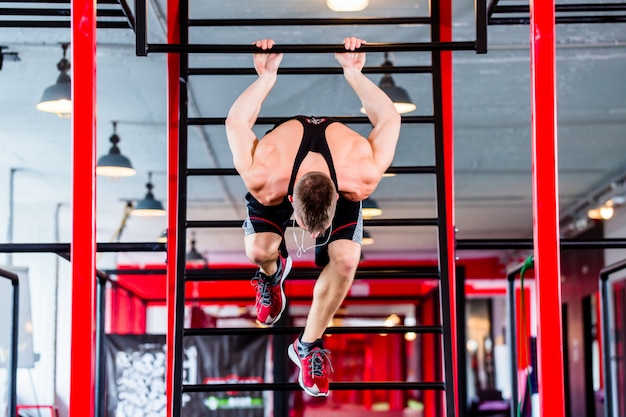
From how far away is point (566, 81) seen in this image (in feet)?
25.0

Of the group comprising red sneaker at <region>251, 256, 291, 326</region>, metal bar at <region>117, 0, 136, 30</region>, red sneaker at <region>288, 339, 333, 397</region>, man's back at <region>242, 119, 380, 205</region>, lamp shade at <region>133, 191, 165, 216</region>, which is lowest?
red sneaker at <region>288, 339, 333, 397</region>

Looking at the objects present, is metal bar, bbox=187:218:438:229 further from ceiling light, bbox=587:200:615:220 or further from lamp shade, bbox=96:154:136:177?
ceiling light, bbox=587:200:615:220

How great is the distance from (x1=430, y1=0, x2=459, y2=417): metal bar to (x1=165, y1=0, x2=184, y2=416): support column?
3.91ft

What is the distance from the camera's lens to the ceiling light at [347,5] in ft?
18.5

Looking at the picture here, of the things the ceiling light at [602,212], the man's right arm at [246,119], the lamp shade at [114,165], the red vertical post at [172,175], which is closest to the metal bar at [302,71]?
the red vertical post at [172,175]

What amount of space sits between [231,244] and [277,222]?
42.9 feet

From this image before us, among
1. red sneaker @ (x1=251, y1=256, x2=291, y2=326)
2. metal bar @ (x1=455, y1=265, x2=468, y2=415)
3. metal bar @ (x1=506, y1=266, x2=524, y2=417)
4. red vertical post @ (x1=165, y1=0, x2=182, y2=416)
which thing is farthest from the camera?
metal bar @ (x1=455, y1=265, x2=468, y2=415)

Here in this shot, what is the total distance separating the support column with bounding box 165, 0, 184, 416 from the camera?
418 cm

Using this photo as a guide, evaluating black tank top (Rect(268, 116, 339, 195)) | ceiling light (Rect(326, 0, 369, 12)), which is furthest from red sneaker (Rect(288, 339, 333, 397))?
ceiling light (Rect(326, 0, 369, 12))

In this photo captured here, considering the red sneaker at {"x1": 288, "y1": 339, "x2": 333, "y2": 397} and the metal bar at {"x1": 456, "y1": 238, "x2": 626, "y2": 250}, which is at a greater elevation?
the metal bar at {"x1": 456, "y1": 238, "x2": 626, "y2": 250}

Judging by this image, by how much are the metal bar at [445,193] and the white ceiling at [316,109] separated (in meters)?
1.53

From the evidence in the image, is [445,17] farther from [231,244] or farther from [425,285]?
[425,285]

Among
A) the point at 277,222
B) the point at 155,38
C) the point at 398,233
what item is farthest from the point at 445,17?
the point at 398,233

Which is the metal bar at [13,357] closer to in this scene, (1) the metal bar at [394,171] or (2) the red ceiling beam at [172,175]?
(2) the red ceiling beam at [172,175]
